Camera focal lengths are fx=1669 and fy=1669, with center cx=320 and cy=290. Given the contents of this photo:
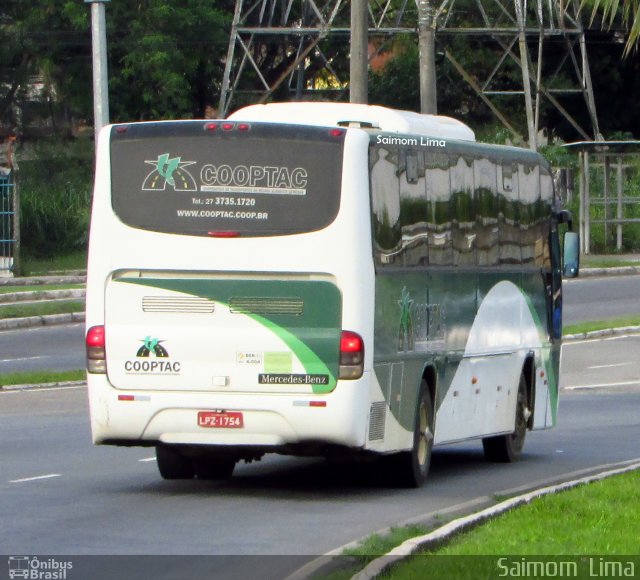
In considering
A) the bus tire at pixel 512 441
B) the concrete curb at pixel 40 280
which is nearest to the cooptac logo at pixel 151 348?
the bus tire at pixel 512 441

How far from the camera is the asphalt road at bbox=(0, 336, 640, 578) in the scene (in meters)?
10.0

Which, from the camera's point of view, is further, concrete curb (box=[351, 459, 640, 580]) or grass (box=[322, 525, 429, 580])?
grass (box=[322, 525, 429, 580])

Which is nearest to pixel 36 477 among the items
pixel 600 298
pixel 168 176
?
pixel 168 176

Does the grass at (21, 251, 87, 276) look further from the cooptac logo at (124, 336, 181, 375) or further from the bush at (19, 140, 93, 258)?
the cooptac logo at (124, 336, 181, 375)

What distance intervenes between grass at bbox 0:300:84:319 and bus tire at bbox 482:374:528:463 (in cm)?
1516

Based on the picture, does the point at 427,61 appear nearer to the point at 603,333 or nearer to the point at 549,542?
the point at 603,333

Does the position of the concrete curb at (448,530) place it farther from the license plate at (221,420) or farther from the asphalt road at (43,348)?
the asphalt road at (43,348)

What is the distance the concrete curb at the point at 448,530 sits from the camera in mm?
8398

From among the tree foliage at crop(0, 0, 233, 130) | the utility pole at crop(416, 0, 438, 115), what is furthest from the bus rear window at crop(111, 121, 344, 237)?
the tree foliage at crop(0, 0, 233, 130)

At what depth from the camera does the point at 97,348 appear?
1221cm

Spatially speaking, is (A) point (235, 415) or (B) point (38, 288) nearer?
(A) point (235, 415)

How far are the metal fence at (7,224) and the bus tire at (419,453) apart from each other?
2487 centimetres

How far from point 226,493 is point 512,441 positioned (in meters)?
4.19

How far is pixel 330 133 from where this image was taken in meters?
12.2
